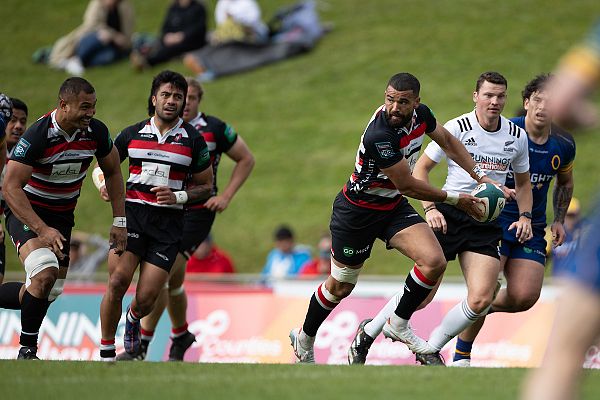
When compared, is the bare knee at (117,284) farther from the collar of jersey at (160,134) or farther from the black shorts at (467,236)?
the black shorts at (467,236)

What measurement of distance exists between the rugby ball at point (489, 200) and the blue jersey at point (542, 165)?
1.24 meters

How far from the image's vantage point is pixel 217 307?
12875mm

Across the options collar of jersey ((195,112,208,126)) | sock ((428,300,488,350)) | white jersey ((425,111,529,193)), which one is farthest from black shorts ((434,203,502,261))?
collar of jersey ((195,112,208,126))

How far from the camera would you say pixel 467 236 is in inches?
356

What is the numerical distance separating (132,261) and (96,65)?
17591mm

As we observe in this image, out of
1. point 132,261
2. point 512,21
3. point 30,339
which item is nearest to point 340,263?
point 132,261

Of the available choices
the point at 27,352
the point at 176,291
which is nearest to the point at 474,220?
the point at 176,291

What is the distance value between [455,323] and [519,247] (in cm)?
98

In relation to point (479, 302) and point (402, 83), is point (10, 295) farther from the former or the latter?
point (479, 302)

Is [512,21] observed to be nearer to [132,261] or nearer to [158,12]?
[158,12]

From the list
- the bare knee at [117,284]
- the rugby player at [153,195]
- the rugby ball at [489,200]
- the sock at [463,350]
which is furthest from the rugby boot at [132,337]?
the rugby ball at [489,200]

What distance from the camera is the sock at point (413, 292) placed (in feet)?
28.1

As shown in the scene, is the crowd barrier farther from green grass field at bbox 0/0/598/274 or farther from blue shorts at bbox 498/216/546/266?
green grass field at bbox 0/0/598/274

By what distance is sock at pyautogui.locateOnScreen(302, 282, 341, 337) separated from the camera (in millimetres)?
8922
